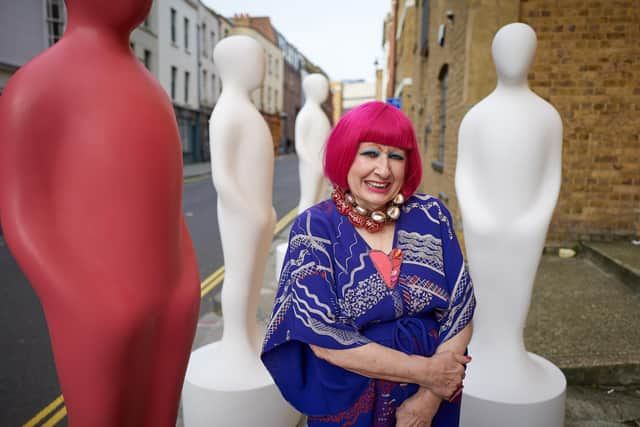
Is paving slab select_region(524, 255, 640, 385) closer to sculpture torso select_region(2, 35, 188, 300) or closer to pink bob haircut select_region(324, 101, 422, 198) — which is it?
pink bob haircut select_region(324, 101, 422, 198)

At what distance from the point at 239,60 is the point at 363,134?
1.40 metres

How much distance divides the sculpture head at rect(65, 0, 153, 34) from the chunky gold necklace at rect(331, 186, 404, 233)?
82 cm

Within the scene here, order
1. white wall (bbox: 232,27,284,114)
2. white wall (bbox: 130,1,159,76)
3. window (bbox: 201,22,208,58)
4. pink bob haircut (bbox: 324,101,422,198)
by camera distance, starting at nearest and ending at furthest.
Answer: pink bob haircut (bbox: 324,101,422,198) < white wall (bbox: 130,1,159,76) < window (bbox: 201,22,208,58) < white wall (bbox: 232,27,284,114)

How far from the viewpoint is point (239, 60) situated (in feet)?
8.80

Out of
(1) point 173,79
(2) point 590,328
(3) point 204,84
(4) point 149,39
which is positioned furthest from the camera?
(3) point 204,84

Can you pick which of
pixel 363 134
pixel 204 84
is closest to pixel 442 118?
pixel 363 134

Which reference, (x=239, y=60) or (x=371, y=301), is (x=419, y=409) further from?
(x=239, y=60)

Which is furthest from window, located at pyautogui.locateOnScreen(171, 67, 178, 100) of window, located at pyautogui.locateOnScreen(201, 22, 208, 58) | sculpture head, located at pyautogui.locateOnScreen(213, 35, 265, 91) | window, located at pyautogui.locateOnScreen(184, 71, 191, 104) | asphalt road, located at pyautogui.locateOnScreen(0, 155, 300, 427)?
sculpture head, located at pyautogui.locateOnScreen(213, 35, 265, 91)

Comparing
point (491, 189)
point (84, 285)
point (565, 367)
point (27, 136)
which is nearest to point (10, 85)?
point (27, 136)

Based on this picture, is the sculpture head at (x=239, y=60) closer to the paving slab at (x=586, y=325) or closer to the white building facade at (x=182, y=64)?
the paving slab at (x=586, y=325)

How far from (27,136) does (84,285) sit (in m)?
0.38

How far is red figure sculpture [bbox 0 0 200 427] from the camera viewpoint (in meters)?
1.17

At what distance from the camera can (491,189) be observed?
2543 millimetres

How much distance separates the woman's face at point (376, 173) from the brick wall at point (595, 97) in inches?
176
